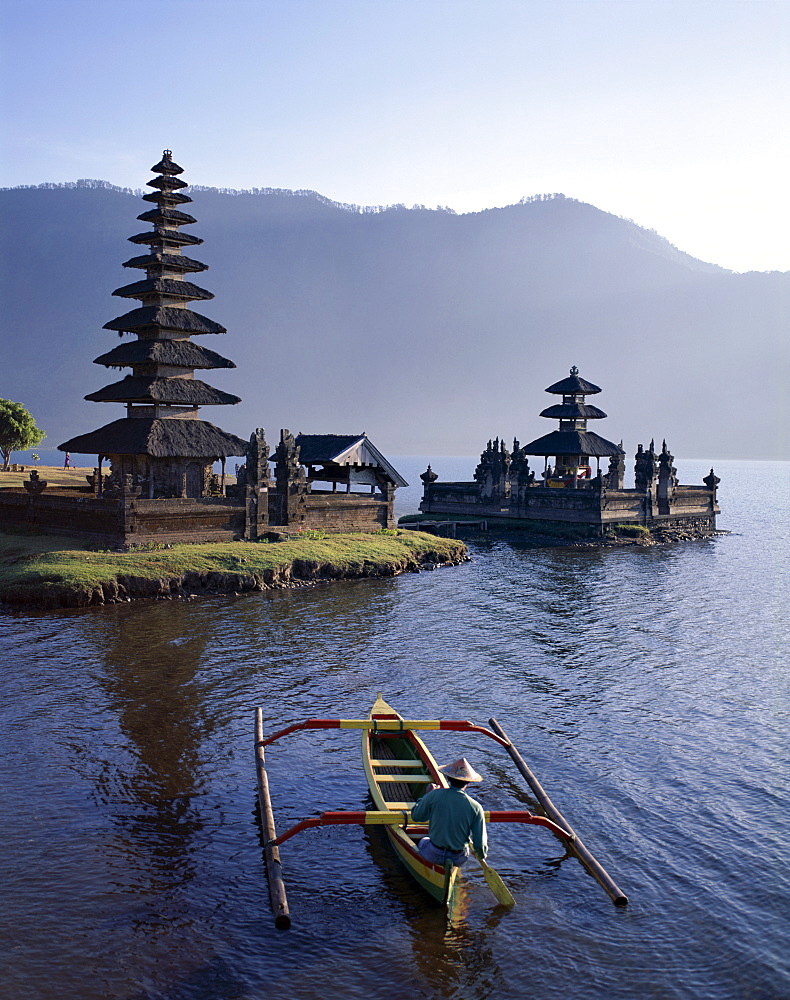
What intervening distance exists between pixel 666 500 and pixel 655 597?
33.2 meters

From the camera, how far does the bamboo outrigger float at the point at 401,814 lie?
13.3 m

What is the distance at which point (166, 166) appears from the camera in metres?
52.5

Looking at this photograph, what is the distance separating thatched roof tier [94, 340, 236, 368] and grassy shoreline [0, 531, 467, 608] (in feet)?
39.7

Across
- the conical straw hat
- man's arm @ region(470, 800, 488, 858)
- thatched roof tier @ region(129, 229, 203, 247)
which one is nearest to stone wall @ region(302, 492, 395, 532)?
thatched roof tier @ region(129, 229, 203, 247)

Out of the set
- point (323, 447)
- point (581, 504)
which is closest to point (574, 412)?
point (581, 504)

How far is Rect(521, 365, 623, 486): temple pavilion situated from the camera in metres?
76.6

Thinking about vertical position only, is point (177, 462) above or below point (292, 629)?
above

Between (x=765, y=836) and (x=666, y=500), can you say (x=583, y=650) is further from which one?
(x=666, y=500)

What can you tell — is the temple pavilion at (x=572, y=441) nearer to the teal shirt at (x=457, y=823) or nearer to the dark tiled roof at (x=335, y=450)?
the dark tiled roof at (x=335, y=450)

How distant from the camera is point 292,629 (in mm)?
32938

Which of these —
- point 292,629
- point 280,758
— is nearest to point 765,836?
point 280,758

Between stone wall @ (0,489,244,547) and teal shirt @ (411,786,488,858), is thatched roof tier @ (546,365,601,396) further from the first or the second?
teal shirt @ (411,786,488,858)

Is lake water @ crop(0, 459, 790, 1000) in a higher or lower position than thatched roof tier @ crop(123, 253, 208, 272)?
lower

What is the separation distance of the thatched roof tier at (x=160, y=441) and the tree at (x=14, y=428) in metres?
40.9
